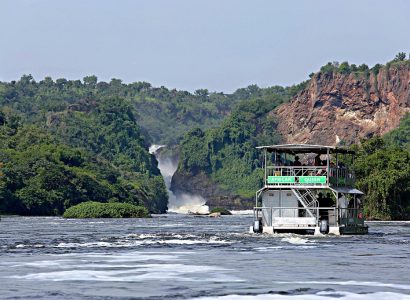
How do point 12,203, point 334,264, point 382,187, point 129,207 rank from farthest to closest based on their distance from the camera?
point 12,203 → point 129,207 → point 382,187 → point 334,264

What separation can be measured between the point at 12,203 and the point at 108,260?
13909 cm

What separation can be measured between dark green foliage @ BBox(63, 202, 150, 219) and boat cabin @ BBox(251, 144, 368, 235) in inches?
3369

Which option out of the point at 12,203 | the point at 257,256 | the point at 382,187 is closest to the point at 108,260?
the point at 257,256

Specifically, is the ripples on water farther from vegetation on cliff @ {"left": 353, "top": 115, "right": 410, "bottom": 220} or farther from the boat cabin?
vegetation on cliff @ {"left": 353, "top": 115, "right": 410, "bottom": 220}

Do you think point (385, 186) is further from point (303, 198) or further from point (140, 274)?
point (140, 274)

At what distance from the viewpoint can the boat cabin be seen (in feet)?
287

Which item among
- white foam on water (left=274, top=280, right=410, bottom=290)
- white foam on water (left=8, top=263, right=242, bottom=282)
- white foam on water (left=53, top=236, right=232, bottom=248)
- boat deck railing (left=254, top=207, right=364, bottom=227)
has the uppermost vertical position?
boat deck railing (left=254, top=207, right=364, bottom=227)

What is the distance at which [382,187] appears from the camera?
528 feet

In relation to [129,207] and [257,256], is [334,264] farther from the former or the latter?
[129,207]

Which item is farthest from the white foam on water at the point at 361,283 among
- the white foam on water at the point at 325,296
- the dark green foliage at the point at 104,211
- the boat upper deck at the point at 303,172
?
the dark green foliage at the point at 104,211

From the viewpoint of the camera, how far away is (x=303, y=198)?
292 feet

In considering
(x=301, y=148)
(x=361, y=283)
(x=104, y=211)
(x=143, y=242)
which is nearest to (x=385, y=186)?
(x=104, y=211)

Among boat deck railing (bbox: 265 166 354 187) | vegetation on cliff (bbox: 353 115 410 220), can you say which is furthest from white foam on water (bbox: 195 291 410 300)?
vegetation on cliff (bbox: 353 115 410 220)

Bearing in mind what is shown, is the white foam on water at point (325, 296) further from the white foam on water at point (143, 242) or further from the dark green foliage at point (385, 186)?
the dark green foliage at point (385, 186)
